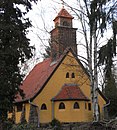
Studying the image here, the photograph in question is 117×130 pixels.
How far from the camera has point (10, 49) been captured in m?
23.2

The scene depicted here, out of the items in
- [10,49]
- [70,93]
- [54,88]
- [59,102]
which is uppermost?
[10,49]

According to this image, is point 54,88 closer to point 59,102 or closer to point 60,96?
point 60,96

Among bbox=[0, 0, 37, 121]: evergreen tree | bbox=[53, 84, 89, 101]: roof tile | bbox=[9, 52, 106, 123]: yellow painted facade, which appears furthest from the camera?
bbox=[53, 84, 89, 101]: roof tile

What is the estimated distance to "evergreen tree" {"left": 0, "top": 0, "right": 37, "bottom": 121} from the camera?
22.9 metres

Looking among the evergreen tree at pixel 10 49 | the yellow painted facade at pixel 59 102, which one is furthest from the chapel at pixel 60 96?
the evergreen tree at pixel 10 49

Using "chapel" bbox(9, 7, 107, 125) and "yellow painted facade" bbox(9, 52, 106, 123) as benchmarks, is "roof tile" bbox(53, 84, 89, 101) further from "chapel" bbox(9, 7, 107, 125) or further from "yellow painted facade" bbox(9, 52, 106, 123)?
"yellow painted facade" bbox(9, 52, 106, 123)

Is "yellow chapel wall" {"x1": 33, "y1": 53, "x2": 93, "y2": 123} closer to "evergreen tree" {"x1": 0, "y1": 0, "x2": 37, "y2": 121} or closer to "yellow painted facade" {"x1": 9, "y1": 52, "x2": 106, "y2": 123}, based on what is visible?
"yellow painted facade" {"x1": 9, "y1": 52, "x2": 106, "y2": 123}

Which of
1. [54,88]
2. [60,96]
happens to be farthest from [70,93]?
[54,88]

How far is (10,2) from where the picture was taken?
23.7 meters

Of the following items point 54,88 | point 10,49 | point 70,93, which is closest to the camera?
point 10,49

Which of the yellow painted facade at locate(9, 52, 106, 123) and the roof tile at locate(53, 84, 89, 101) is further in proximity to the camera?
the roof tile at locate(53, 84, 89, 101)

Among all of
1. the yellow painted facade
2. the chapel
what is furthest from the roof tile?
the yellow painted facade

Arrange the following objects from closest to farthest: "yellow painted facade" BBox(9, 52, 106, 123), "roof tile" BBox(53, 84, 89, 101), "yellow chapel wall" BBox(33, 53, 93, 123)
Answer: "yellow painted facade" BBox(9, 52, 106, 123) < "roof tile" BBox(53, 84, 89, 101) < "yellow chapel wall" BBox(33, 53, 93, 123)

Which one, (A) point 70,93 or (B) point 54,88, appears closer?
(A) point 70,93
